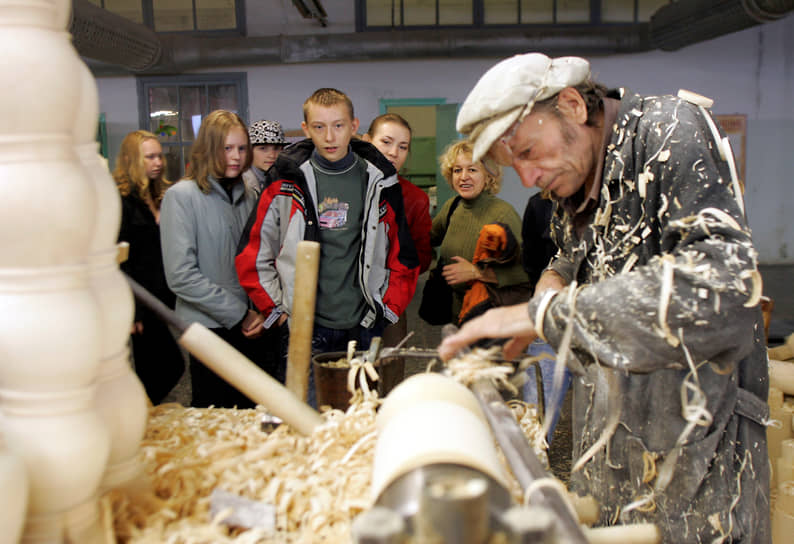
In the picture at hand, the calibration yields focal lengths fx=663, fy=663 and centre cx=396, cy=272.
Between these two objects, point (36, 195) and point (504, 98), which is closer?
point (36, 195)

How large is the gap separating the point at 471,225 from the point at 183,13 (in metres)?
6.17

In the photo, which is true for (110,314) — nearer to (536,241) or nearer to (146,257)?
(146,257)

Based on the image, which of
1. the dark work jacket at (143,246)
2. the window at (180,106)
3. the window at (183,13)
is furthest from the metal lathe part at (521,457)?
the window at (183,13)

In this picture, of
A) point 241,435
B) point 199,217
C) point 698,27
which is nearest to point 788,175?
point 698,27

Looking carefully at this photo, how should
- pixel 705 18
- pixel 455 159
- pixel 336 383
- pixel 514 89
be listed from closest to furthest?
pixel 514 89 → pixel 336 383 → pixel 455 159 → pixel 705 18

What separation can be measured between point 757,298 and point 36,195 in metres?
1.30

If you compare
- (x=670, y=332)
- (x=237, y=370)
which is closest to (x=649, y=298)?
(x=670, y=332)

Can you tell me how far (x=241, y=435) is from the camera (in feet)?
5.23

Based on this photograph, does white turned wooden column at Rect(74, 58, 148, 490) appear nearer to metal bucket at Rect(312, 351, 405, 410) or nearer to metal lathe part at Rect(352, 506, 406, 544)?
metal lathe part at Rect(352, 506, 406, 544)

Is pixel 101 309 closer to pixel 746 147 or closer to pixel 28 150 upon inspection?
pixel 28 150

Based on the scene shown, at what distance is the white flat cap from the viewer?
1.58 meters

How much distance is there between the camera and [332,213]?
3002mm

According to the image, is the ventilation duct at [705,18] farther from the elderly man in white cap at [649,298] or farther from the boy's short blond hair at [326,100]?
the elderly man in white cap at [649,298]

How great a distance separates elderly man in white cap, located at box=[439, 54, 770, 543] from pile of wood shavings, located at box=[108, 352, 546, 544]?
1.03 feet
